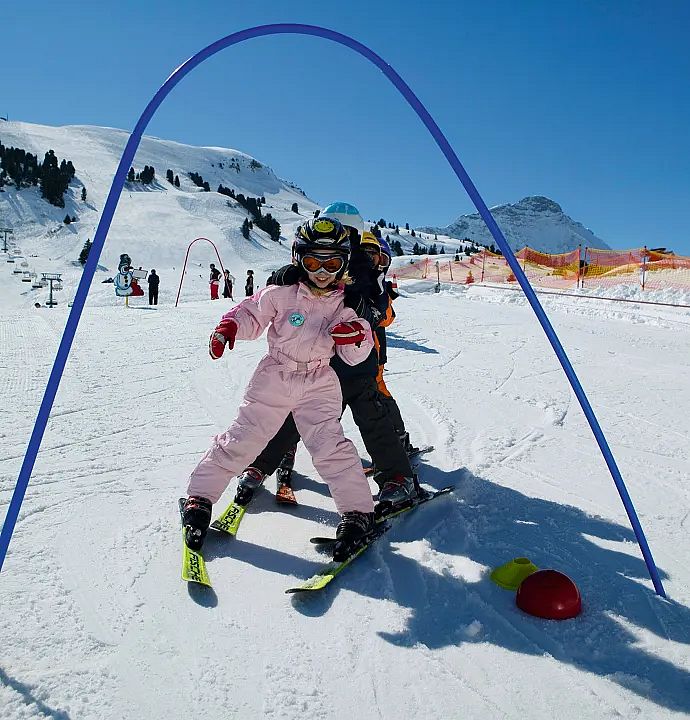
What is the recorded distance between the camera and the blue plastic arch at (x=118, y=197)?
2.20 m

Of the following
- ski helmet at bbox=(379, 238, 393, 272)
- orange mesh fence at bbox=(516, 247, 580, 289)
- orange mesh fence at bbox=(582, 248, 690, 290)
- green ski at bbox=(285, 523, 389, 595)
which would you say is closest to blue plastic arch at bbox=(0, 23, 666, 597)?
green ski at bbox=(285, 523, 389, 595)

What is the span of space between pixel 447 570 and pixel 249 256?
168ft

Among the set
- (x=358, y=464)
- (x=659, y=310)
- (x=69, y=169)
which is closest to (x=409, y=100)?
(x=358, y=464)

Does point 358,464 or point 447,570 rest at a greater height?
point 358,464

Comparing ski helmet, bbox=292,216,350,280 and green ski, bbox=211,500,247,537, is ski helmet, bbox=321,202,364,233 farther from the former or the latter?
green ski, bbox=211,500,247,537

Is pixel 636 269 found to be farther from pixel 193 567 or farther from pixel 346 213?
pixel 193 567

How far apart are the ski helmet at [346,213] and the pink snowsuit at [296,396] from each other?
1.24m

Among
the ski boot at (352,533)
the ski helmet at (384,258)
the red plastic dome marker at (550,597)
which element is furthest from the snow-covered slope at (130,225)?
the red plastic dome marker at (550,597)

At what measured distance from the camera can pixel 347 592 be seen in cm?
270

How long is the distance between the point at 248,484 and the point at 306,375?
87 centimetres

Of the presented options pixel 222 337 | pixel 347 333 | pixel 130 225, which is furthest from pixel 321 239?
pixel 130 225

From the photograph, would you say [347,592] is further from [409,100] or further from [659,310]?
[659,310]

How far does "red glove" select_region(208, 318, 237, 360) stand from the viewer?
3135 millimetres

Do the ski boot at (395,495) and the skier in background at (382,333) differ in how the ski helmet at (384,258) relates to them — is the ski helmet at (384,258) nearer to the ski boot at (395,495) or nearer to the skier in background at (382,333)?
the skier in background at (382,333)
